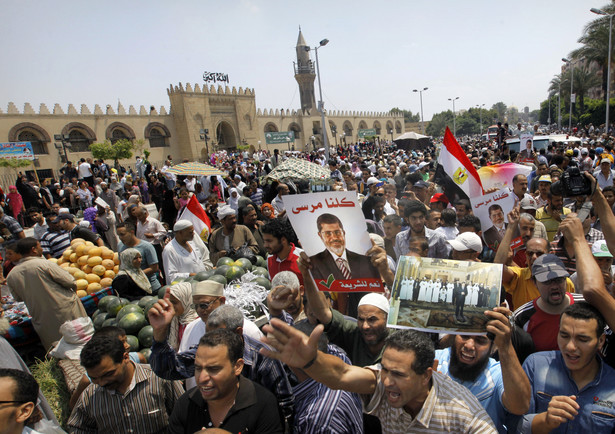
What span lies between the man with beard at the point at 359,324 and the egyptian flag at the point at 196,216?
389 cm

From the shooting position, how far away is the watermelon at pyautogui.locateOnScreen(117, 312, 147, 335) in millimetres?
4195

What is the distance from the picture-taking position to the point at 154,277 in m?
5.38

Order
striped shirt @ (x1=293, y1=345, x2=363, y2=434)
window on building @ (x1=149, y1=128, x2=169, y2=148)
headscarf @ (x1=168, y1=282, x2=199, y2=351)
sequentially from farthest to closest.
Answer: window on building @ (x1=149, y1=128, x2=169, y2=148) → headscarf @ (x1=168, y1=282, x2=199, y2=351) → striped shirt @ (x1=293, y1=345, x2=363, y2=434)

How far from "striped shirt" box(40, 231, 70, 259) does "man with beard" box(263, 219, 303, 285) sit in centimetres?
453

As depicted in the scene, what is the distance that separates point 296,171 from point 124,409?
8.49 m

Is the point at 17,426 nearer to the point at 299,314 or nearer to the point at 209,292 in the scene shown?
the point at 209,292

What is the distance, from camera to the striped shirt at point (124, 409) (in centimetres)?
251

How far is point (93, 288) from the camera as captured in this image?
546cm

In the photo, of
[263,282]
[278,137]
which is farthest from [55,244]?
[278,137]

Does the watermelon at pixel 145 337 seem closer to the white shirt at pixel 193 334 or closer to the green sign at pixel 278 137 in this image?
the white shirt at pixel 193 334

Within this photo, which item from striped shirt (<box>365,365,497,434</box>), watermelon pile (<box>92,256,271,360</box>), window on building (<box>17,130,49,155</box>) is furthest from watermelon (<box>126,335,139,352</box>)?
window on building (<box>17,130,49,155</box>)

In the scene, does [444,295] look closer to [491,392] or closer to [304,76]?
[491,392]

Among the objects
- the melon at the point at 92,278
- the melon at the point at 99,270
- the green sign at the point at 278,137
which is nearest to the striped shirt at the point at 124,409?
the melon at the point at 92,278

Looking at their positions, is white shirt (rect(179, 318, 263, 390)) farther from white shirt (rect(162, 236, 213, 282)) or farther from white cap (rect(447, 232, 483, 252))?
white cap (rect(447, 232, 483, 252))
